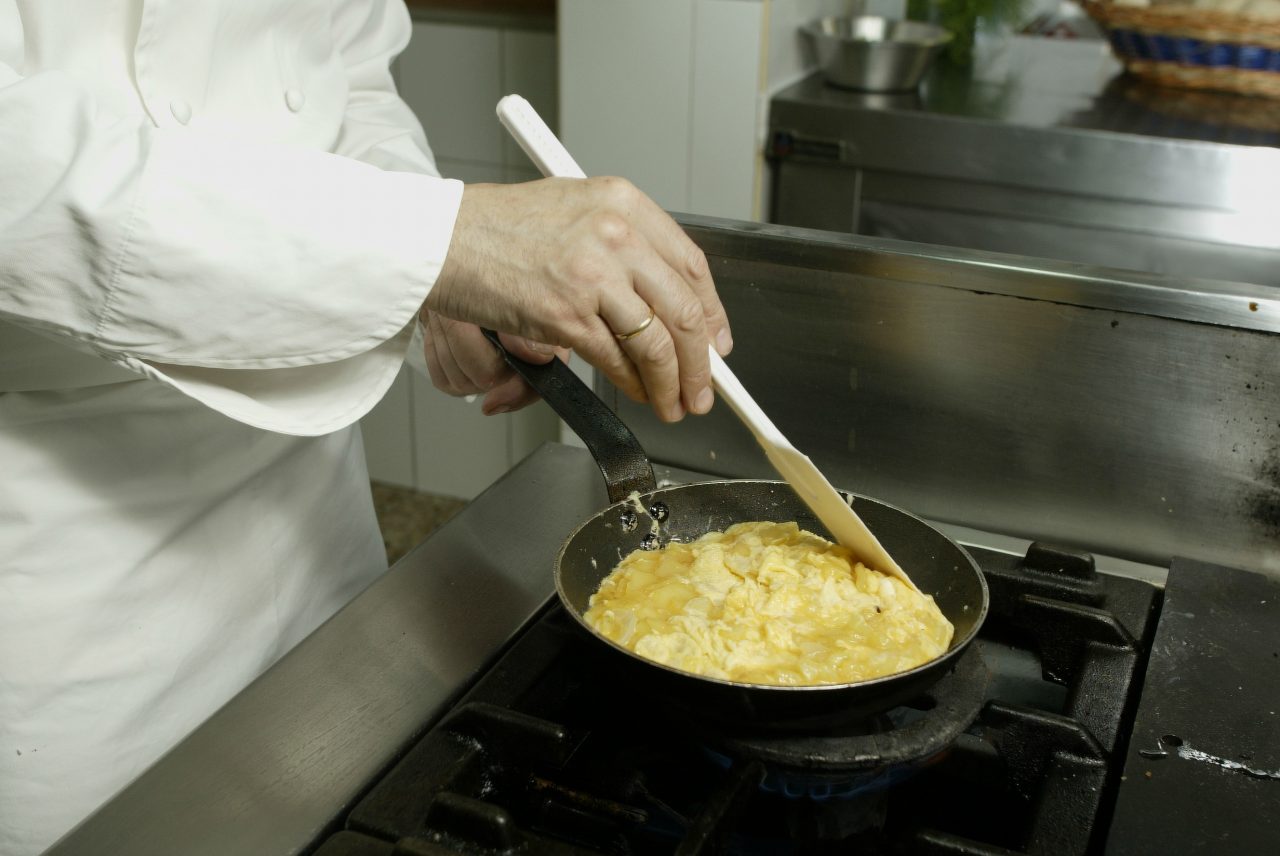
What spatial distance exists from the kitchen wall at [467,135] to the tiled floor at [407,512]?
0.16 feet

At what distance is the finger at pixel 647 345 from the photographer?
0.68 m

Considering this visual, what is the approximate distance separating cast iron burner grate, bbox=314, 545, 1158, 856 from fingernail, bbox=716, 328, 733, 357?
21 centimetres

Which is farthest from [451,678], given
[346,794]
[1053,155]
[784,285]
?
[1053,155]

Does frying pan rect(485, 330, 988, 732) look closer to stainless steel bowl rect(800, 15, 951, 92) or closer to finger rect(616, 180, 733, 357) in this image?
finger rect(616, 180, 733, 357)

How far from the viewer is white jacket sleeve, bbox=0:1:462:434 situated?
621 mm

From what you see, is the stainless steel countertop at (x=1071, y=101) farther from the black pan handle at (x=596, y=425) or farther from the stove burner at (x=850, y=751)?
the stove burner at (x=850, y=751)

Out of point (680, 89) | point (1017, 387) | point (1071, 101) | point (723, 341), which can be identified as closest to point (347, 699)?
point (723, 341)

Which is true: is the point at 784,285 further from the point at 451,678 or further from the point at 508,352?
the point at 451,678

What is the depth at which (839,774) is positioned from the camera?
634mm

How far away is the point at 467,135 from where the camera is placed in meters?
2.35

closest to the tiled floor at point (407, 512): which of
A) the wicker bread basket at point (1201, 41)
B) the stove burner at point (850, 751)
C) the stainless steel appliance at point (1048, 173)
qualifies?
the stainless steel appliance at point (1048, 173)

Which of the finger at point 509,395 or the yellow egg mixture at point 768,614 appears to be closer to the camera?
the yellow egg mixture at point 768,614

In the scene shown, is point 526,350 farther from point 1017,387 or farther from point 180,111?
point 1017,387

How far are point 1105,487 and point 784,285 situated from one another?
31 centimetres
